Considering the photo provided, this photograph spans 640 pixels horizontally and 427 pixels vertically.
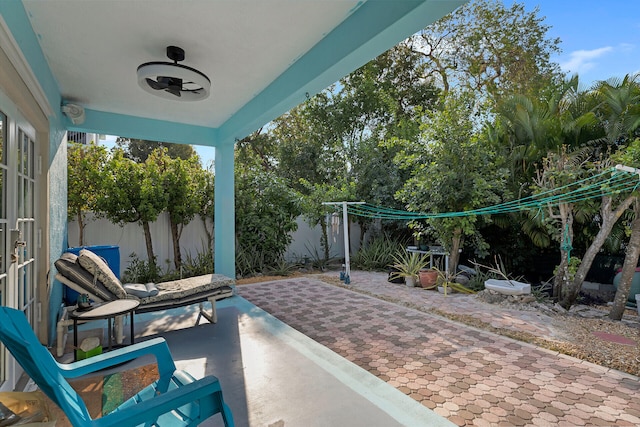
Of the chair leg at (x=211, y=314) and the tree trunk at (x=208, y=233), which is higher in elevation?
the tree trunk at (x=208, y=233)

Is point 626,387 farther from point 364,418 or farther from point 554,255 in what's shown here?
point 554,255

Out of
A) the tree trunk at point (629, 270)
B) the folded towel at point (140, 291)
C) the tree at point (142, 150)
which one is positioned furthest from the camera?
the tree at point (142, 150)

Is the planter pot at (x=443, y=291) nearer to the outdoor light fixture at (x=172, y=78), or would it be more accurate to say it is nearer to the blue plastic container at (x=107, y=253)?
the outdoor light fixture at (x=172, y=78)

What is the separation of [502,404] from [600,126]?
6332 millimetres

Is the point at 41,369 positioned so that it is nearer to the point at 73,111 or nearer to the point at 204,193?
the point at 73,111

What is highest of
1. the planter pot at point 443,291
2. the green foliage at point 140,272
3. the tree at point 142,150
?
the tree at point 142,150

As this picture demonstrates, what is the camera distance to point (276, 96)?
13.4ft

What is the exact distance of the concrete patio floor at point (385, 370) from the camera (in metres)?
2.55

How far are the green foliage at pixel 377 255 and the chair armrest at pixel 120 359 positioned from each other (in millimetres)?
7428

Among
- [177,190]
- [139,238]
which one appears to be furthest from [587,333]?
[139,238]

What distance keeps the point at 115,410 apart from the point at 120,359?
405mm

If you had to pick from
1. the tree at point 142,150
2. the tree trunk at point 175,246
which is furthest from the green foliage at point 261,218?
the tree at point 142,150

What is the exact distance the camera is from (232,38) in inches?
124

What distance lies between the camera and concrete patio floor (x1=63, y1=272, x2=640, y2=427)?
2.55 m
